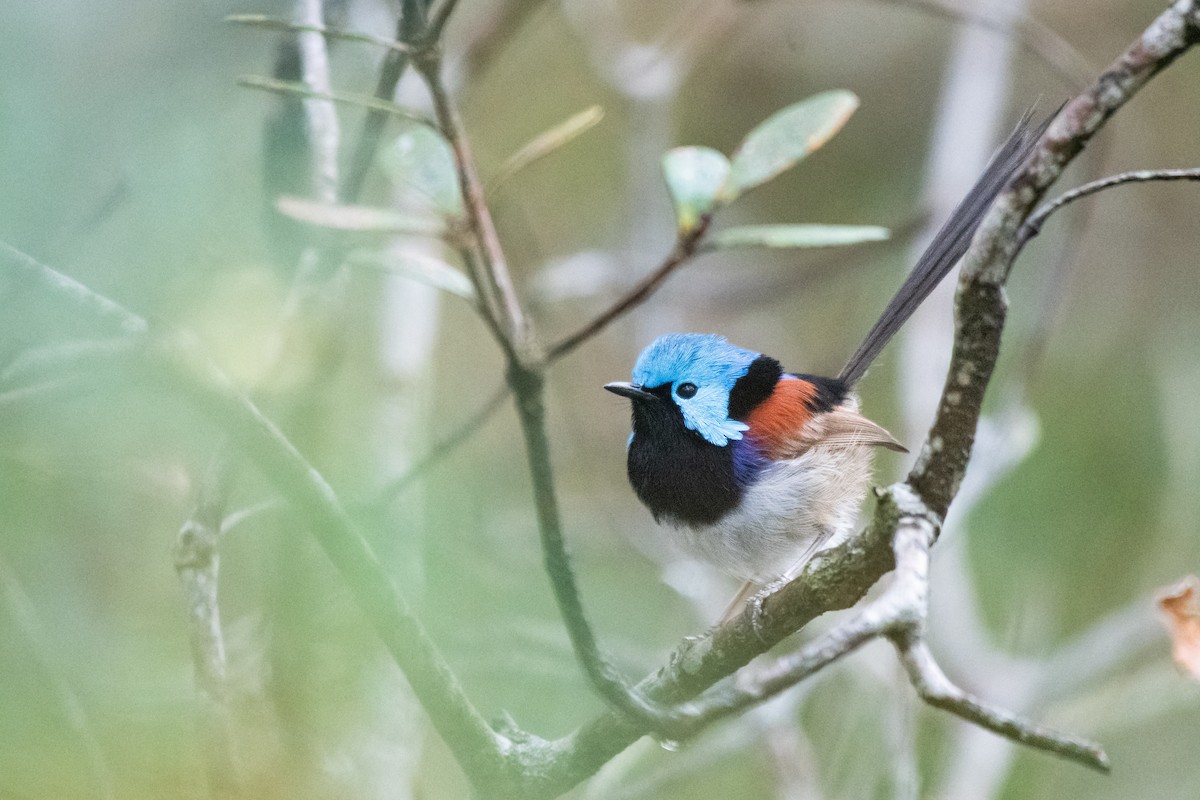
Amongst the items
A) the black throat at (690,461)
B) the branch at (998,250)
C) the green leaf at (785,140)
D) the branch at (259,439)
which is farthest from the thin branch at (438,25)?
the black throat at (690,461)

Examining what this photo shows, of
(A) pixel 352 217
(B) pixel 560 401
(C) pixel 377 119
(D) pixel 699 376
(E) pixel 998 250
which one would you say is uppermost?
(E) pixel 998 250

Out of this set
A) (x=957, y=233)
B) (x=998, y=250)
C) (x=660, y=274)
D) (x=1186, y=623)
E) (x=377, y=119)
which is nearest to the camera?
(x=998, y=250)

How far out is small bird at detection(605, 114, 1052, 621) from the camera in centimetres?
296

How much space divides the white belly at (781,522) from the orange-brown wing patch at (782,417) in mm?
48

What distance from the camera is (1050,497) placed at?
5.38 m

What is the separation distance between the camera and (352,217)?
1823mm

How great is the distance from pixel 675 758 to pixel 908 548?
108 inches

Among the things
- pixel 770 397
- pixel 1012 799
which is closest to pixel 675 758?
pixel 1012 799

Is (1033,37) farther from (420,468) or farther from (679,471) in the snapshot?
(420,468)

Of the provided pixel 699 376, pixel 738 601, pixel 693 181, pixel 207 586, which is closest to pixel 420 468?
pixel 207 586

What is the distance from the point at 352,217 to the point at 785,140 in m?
0.89

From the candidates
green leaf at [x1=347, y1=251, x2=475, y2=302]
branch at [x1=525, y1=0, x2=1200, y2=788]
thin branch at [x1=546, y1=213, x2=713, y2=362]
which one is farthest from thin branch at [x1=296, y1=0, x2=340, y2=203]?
branch at [x1=525, y1=0, x2=1200, y2=788]

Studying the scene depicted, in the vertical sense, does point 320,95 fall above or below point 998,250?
below

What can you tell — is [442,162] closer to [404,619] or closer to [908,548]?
[404,619]
